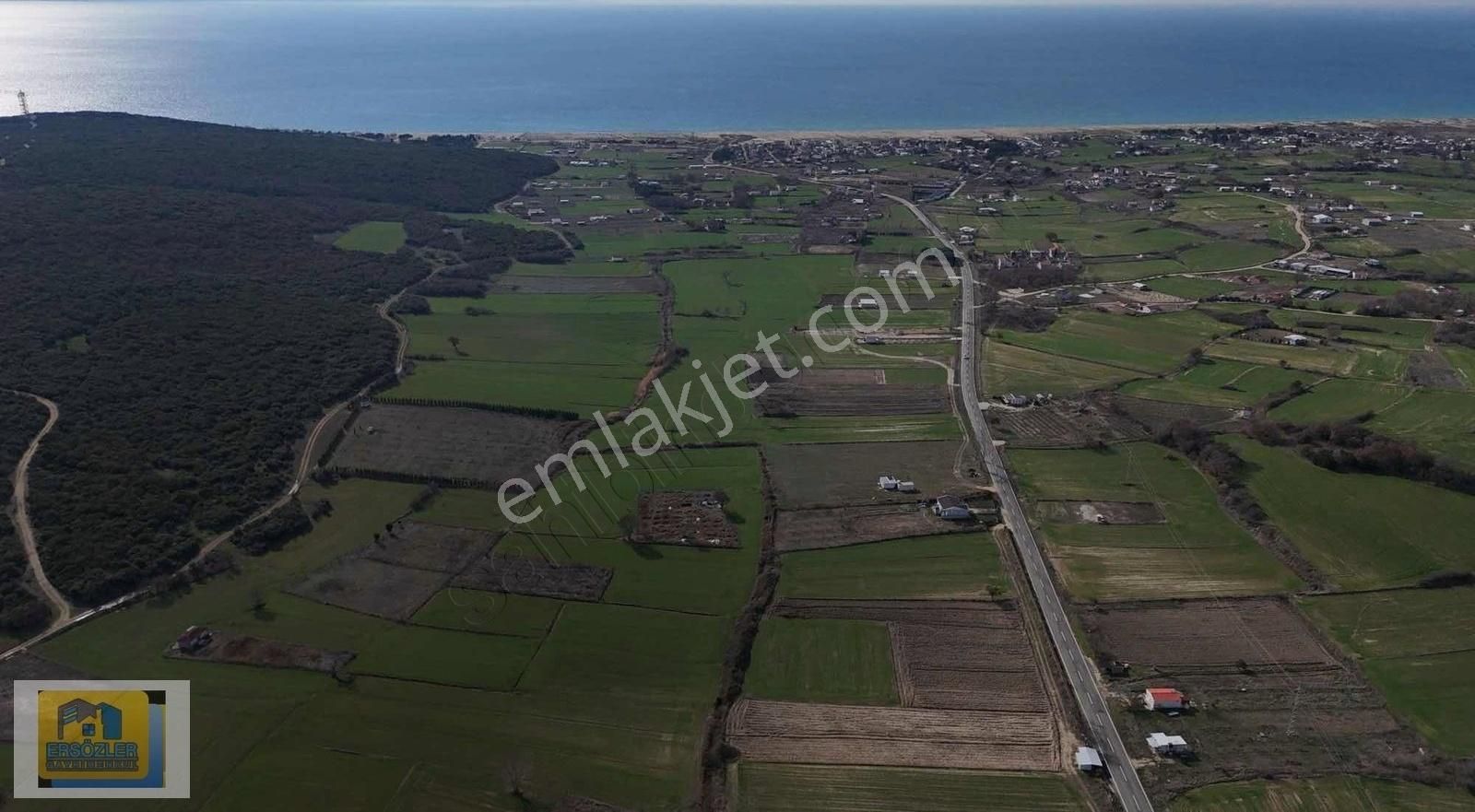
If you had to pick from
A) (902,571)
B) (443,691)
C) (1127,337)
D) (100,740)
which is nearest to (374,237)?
(443,691)

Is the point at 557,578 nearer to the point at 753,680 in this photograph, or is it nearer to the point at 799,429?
the point at 753,680

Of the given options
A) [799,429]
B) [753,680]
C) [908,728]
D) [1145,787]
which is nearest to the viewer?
[1145,787]

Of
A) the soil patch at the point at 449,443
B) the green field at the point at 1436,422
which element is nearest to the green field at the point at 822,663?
the soil patch at the point at 449,443

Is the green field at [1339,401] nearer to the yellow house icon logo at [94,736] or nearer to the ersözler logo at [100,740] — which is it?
the ersözler logo at [100,740]

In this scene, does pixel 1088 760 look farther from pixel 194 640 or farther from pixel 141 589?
pixel 141 589

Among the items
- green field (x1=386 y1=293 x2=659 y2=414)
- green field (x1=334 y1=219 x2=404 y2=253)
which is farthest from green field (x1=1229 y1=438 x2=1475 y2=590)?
green field (x1=334 y1=219 x2=404 y2=253)

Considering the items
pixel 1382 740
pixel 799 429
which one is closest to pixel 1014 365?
pixel 799 429
